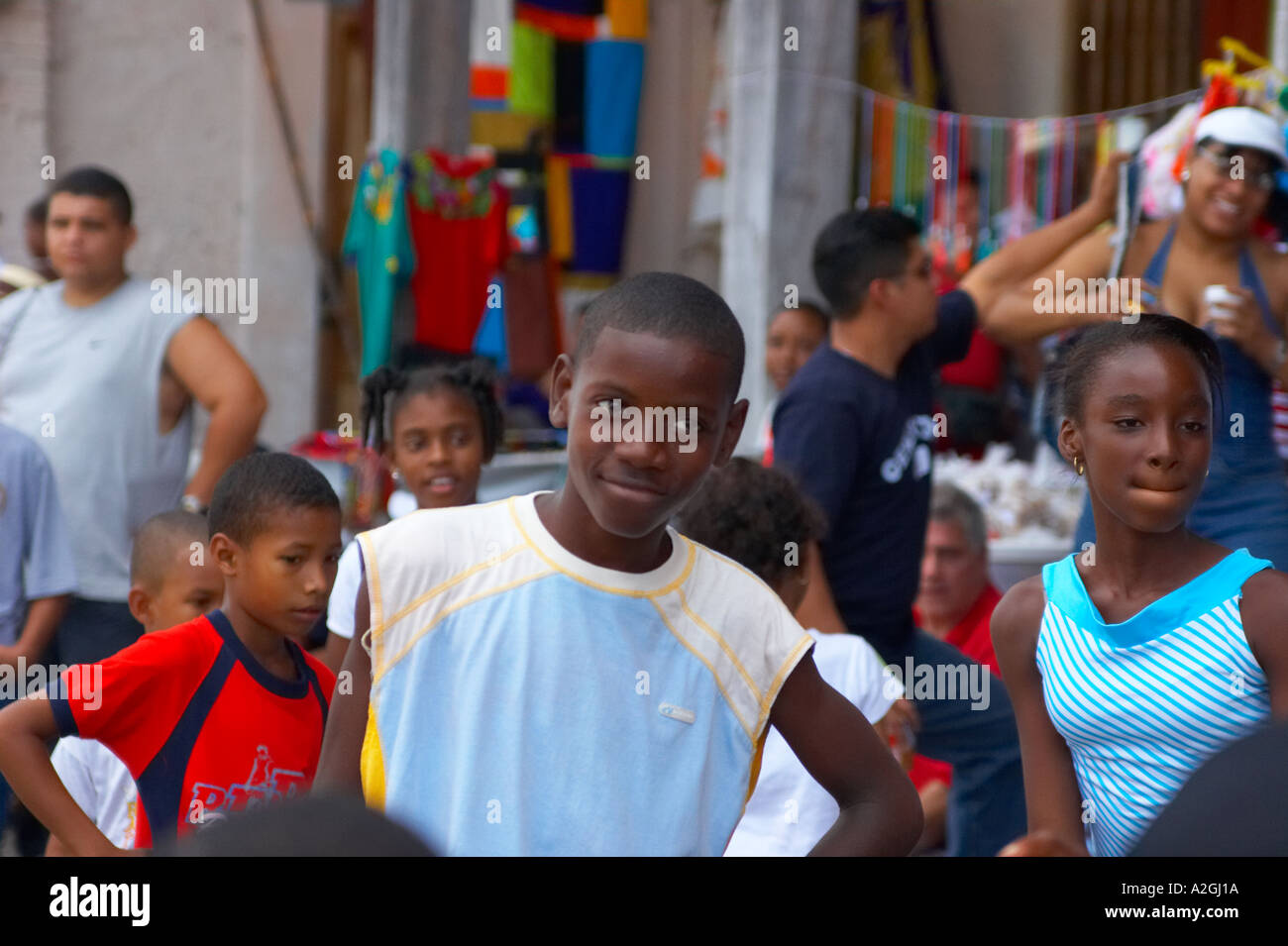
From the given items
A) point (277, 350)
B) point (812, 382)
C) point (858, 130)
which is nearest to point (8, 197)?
point (277, 350)

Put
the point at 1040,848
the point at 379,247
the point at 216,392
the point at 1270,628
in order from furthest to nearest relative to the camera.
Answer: the point at 379,247
the point at 216,392
the point at 1270,628
the point at 1040,848

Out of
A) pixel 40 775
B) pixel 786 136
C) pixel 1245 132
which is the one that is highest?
pixel 786 136

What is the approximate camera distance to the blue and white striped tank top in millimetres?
2219

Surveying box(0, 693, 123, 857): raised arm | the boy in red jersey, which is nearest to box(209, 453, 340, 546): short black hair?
the boy in red jersey

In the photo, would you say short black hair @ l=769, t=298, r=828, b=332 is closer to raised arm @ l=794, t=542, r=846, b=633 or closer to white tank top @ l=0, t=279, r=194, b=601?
raised arm @ l=794, t=542, r=846, b=633

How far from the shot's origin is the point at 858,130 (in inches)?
274

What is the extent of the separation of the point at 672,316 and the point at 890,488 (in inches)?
78.0

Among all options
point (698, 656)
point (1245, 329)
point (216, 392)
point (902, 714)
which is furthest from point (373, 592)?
point (216, 392)

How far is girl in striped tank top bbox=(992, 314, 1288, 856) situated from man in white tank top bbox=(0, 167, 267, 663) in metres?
2.41

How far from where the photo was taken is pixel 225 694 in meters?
2.71

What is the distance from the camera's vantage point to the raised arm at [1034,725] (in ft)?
7.50

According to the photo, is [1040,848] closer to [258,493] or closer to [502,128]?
[258,493]

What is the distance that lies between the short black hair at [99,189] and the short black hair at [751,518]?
78.0 inches

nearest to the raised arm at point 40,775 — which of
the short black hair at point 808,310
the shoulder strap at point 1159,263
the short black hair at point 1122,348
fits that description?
the short black hair at point 1122,348
